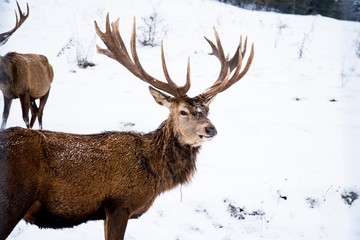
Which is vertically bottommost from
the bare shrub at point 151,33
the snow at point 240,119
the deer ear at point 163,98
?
the snow at point 240,119

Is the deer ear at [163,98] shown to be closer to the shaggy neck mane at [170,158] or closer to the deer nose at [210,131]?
the shaggy neck mane at [170,158]

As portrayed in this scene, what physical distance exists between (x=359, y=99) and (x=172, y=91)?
270 inches

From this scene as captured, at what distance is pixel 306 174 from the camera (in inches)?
206

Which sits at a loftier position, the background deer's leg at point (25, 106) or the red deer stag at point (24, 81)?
the red deer stag at point (24, 81)

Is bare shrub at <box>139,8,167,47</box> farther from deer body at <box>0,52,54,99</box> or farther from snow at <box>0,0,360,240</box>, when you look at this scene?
deer body at <box>0,52,54,99</box>

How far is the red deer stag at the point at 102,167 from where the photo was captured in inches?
101

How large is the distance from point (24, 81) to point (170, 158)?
4061 mm

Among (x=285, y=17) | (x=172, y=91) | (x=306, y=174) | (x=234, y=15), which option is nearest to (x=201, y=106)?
(x=172, y=91)

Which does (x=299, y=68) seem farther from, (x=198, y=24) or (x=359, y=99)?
(x=198, y=24)

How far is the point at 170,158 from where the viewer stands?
11.6 feet

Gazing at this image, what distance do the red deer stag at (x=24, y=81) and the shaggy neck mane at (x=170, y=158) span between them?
3.53 m

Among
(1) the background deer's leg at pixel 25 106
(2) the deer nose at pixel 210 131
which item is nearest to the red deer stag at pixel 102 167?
(2) the deer nose at pixel 210 131

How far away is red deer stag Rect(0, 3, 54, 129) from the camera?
584 cm

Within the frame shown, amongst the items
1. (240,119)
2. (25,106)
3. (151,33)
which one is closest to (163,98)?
(25,106)
